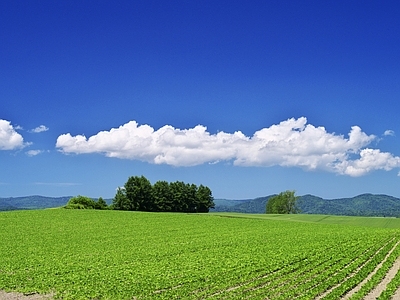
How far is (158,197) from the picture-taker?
126688mm

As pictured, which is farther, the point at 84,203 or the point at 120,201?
the point at 120,201

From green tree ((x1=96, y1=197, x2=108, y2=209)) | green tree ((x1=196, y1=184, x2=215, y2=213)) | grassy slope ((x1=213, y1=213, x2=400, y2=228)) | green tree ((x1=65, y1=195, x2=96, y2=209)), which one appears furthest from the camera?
green tree ((x1=196, y1=184, x2=215, y2=213))

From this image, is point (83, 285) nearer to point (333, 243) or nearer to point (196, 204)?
point (333, 243)

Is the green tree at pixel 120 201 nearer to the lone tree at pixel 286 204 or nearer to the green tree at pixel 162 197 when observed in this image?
the green tree at pixel 162 197

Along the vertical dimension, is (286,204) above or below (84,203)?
above

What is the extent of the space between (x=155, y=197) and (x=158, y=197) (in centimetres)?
93

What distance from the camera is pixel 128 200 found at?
4904 inches

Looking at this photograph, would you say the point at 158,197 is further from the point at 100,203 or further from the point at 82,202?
the point at 82,202

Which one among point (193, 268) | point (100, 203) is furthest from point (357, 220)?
point (193, 268)

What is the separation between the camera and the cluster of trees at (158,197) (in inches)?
4938

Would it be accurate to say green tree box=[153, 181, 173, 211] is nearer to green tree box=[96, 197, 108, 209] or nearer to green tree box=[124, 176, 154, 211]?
green tree box=[124, 176, 154, 211]

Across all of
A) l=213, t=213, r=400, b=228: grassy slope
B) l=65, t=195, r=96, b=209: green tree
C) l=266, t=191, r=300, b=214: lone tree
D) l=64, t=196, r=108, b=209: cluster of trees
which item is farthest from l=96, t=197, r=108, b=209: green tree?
l=266, t=191, r=300, b=214: lone tree

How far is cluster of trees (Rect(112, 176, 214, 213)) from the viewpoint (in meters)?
125

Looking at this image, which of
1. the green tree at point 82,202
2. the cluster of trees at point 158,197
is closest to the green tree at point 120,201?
the cluster of trees at point 158,197
